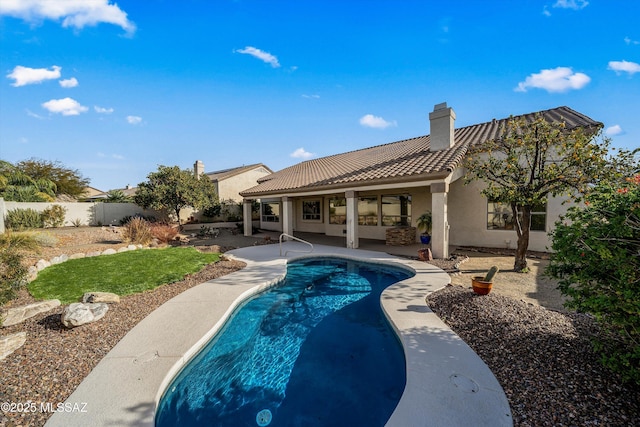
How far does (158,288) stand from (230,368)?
4.45 metres

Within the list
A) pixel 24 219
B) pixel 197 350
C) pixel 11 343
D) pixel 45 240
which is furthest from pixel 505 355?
pixel 24 219

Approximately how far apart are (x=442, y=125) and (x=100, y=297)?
1467 centimetres

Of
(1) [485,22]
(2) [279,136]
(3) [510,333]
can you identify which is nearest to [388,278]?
(3) [510,333]

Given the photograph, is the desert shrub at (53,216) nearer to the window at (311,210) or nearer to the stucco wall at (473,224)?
the window at (311,210)

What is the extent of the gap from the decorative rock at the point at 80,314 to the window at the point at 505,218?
1452cm

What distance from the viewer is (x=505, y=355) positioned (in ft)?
13.3

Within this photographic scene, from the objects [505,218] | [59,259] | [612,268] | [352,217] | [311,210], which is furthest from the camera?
[311,210]

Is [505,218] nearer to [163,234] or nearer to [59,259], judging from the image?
[163,234]

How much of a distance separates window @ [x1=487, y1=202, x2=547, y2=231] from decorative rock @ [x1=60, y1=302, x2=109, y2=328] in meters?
14.5

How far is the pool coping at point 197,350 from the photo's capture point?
3080 millimetres

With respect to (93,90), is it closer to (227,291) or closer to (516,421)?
(227,291)

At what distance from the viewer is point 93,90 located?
1312cm

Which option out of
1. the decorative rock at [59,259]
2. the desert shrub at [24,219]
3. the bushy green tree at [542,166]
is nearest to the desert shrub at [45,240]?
the decorative rock at [59,259]

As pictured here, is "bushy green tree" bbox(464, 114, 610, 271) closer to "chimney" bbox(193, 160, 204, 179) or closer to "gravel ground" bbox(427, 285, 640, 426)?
"gravel ground" bbox(427, 285, 640, 426)
